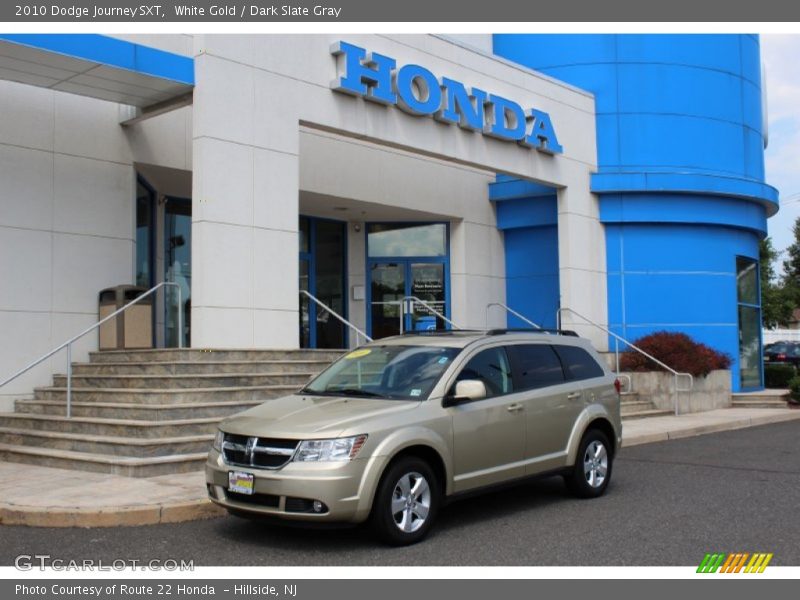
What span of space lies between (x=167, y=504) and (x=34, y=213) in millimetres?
7213

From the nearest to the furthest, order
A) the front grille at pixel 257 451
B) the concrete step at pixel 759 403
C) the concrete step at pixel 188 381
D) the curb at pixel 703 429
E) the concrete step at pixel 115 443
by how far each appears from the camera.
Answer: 1. the front grille at pixel 257 451
2. the concrete step at pixel 115 443
3. the concrete step at pixel 188 381
4. the curb at pixel 703 429
5. the concrete step at pixel 759 403

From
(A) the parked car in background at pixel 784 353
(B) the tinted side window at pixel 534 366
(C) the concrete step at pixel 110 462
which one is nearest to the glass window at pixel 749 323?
(B) the tinted side window at pixel 534 366

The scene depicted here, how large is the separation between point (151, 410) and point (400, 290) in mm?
11275

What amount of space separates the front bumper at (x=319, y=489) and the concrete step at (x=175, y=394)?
448cm

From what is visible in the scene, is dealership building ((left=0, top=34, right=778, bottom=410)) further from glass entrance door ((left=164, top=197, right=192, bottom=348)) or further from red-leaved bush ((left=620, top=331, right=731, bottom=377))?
red-leaved bush ((left=620, top=331, right=731, bottom=377))

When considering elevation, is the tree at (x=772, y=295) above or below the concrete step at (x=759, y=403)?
above

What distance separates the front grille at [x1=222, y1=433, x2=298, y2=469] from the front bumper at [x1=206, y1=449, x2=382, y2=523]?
0.29ft

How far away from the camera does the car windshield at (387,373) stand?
25.7ft

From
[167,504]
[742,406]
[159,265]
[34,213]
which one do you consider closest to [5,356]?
[34,213]

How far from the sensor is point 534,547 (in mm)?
6910

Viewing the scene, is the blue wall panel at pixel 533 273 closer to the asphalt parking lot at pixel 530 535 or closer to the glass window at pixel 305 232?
the glass window at pixel 305 232

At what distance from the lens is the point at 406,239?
70.8 feet

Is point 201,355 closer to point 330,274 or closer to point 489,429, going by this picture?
point 489,429
